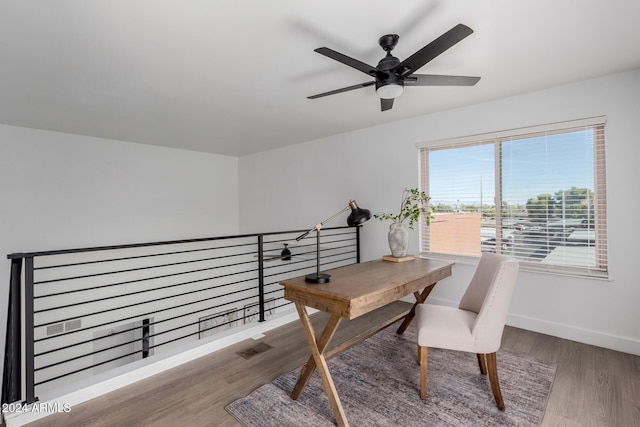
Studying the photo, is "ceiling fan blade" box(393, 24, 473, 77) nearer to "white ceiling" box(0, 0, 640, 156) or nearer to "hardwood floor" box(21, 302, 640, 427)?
"white ceiling" box(0, 0, 640, 156)

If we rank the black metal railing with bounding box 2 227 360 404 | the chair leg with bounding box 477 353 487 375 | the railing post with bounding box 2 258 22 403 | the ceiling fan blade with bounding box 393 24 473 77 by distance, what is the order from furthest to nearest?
1. the black metal railing with bounding box 2 227 360 404
2. the chair leg with bounding box 477 353 487 375
3. the railing post with bounding box 2 258 22 403
4. the ceiling fan blade with bounding box 393 24 473 77

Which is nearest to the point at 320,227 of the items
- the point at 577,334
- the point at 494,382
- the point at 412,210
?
the point at 412,210

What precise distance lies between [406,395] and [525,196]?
2351mm

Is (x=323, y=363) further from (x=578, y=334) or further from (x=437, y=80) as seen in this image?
(x=578, y=334)

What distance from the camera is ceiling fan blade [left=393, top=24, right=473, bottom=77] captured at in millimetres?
1525

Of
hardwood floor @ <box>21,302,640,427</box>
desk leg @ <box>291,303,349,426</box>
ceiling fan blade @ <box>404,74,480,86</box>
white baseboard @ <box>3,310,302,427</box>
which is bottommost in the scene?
hardwood floor @ <box>21,302,640,427</box>

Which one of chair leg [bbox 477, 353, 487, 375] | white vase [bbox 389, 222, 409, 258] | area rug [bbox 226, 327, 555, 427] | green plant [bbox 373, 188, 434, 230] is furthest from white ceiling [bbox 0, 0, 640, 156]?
area rug [bbox 226, 327, 555, 427]

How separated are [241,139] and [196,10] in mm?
3230

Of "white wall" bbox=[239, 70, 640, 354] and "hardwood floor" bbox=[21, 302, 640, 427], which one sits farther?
"white wall" bbox=[239, 70, 640, 354]

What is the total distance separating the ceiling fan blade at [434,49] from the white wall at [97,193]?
15.2 ft

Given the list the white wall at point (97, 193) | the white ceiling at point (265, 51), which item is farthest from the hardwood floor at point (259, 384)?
the white wall at point (97, 193)

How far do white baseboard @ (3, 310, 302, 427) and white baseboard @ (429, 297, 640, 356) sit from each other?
2.64 m

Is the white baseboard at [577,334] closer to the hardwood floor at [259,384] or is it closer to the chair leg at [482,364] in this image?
the hardwood floor at [259,384]

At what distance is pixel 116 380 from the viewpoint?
7.25 ft
